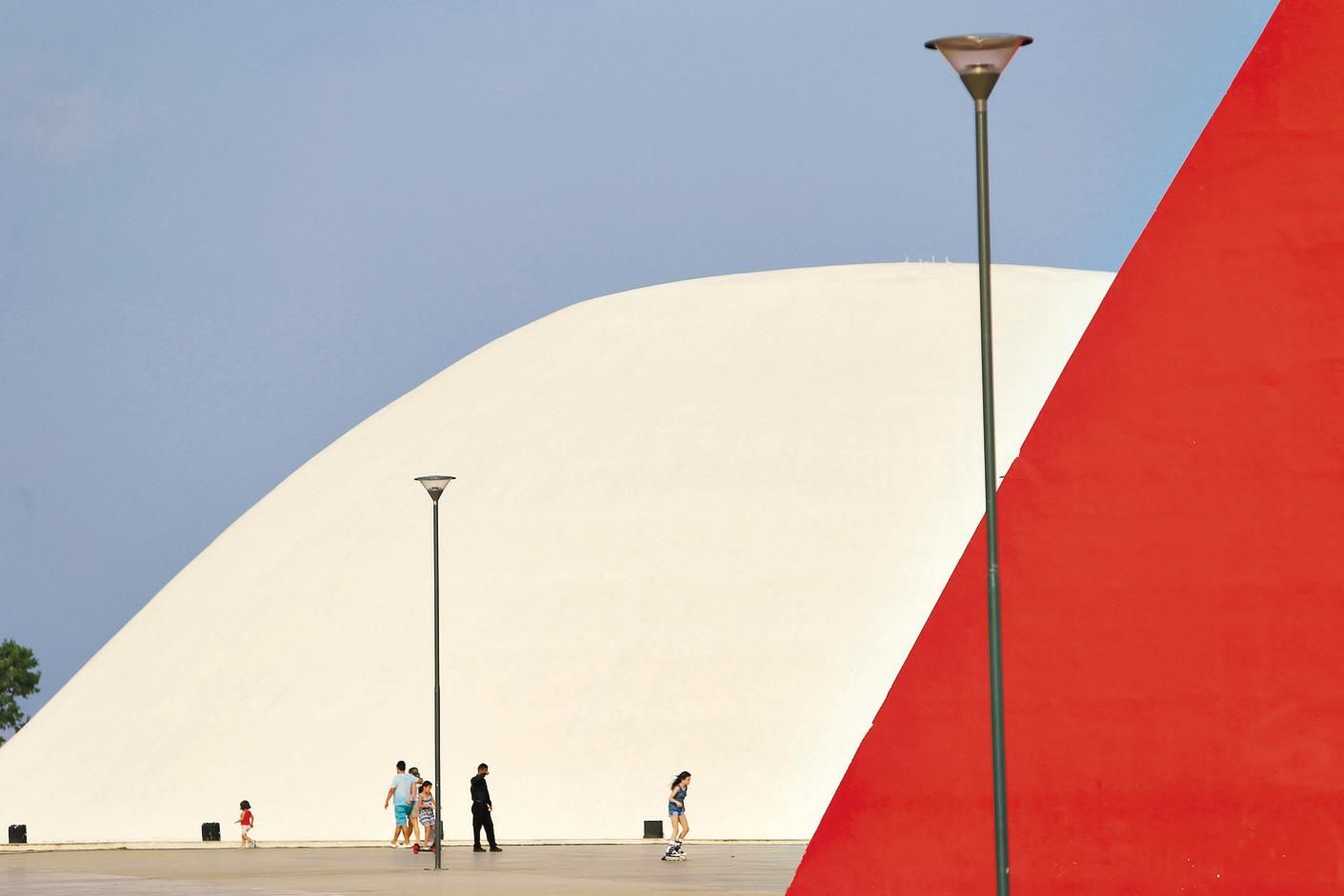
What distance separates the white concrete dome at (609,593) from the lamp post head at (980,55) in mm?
25622

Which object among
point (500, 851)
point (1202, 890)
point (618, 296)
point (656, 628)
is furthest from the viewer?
point (618, 296)

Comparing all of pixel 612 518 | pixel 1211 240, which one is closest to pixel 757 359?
pixel 612 518

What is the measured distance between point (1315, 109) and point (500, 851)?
21.3 metres

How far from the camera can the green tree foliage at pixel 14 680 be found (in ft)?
322

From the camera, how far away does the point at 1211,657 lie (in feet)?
63.7

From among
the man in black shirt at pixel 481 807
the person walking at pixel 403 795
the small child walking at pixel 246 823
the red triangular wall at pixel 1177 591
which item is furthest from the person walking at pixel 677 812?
the red triangular wall at pixel 1177 591

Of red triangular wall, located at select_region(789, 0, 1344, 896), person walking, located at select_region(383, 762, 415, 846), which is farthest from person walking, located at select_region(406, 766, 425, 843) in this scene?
red triangular wall, located at select_region(789, 0, 1344, 896)

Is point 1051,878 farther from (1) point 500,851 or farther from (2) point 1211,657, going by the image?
(1) point 500,851

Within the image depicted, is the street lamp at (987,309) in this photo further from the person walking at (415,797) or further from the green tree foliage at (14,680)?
the green tree foliage at (14,680)

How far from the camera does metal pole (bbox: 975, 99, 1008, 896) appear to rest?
16.1 m

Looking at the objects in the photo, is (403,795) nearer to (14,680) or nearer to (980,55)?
(980,55)

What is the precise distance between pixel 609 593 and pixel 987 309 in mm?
30203

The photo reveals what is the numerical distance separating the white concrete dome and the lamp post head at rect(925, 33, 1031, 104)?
84.1 ft

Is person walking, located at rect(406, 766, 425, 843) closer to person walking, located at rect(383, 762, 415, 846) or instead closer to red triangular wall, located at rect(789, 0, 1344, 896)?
person walking, located at rect(383, 762, 415, 846)
